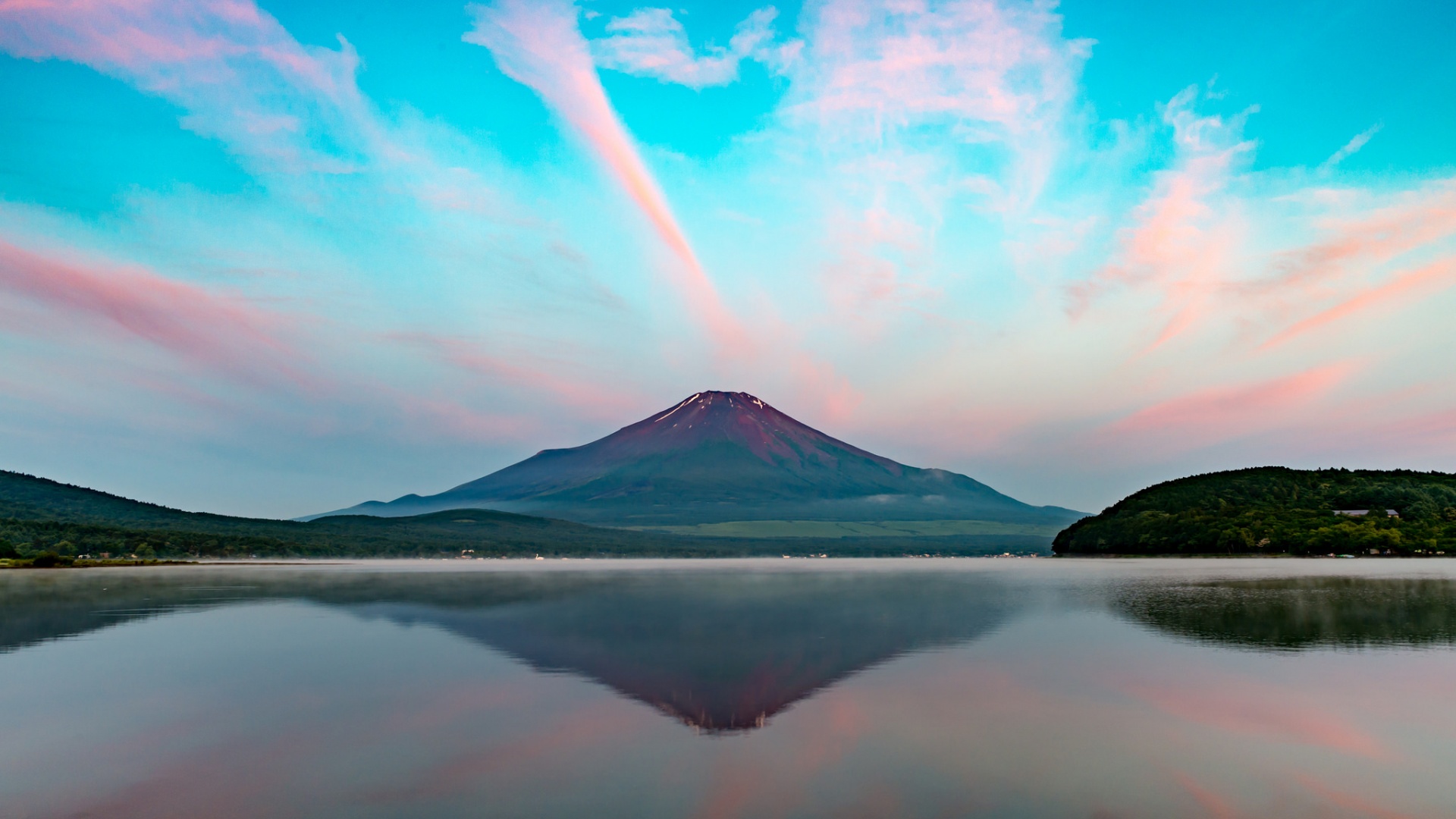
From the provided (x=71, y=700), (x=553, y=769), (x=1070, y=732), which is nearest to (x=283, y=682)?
(x=71, y=700)

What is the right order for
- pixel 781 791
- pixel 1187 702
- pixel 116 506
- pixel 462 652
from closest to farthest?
pixel 781 791, pixel 1187 702, pixel 462 652, pixel 116 506

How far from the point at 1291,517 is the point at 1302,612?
136689mm

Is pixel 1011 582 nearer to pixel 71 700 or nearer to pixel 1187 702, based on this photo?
pixel 1187 702

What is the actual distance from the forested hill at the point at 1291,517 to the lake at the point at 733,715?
11970 centimetres

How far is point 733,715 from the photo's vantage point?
759 inches

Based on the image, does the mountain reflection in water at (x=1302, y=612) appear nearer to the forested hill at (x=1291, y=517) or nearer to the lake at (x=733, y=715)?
the lake at (x=733, y=715)

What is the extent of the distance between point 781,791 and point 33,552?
499ft

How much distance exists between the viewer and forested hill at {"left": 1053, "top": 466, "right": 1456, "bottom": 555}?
5591 inches

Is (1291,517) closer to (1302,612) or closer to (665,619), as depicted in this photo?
(1302,612)

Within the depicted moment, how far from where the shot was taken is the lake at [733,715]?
43.8 feet

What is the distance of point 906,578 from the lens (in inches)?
3418

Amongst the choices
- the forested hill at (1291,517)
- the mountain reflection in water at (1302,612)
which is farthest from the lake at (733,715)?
the forested hill at (1291,517)

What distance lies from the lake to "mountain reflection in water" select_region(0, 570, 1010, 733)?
10.9 inches

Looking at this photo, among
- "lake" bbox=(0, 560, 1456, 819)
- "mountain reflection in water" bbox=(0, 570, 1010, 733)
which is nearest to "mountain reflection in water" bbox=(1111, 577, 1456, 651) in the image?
"lake" bbox=(0, 560, 1456, 819)
